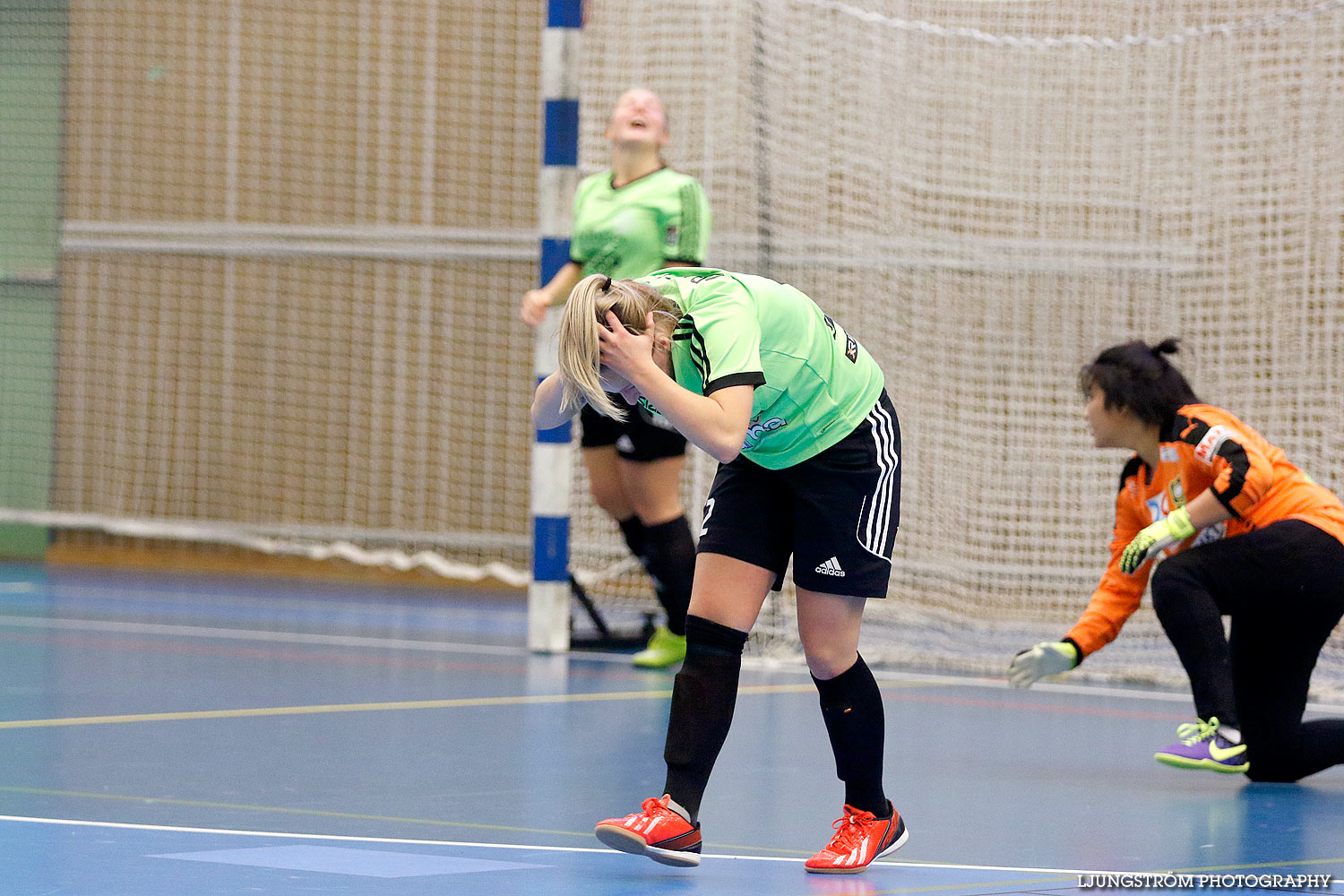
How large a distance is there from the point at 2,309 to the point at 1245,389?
7529mm

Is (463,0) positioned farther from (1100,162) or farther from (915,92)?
(1100,162)

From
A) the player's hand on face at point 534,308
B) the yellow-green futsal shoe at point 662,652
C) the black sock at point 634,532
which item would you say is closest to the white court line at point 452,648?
the yellow-green futsal shoe at point 662,652

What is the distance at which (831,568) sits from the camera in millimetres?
3059

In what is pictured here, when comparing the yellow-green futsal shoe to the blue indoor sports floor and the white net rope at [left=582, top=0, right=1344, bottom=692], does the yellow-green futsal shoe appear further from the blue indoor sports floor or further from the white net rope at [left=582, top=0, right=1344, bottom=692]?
the white net rope at [left=582, top=0, right=1344, bottom=692]

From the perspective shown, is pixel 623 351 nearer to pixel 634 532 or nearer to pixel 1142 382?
pixel 1142 382

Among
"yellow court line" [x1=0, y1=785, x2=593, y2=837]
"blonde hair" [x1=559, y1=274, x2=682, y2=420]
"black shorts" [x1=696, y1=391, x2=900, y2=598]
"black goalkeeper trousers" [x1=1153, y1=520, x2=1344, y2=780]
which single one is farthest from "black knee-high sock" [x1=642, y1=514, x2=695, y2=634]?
"blonde hair" [x1=559, y1=274, x2=682, y2=420]

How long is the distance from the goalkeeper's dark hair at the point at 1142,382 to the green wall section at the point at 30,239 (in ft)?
25.8

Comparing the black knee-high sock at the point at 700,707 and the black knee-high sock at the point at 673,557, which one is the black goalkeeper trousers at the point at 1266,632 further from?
the black knee-high sock at the point at 673,557

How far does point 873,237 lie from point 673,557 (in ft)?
6.72

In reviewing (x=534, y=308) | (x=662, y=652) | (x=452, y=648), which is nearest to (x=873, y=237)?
(x=534, y=308)

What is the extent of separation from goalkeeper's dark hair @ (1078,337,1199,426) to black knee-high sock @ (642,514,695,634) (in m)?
1.87

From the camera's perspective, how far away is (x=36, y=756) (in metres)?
3.90

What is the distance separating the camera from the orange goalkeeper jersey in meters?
4.08

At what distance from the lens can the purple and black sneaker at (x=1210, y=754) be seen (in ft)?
13.1
